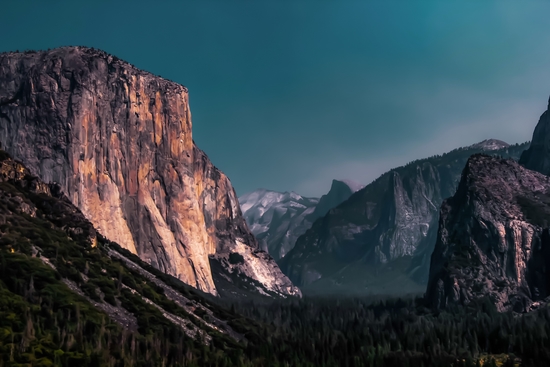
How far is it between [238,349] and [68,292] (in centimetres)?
3877

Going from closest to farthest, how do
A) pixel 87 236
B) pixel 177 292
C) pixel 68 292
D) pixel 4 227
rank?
pixel 68 292
pixel 4 227
pixel 87 236
pixel 177 292

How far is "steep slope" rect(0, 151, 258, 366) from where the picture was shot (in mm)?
108500

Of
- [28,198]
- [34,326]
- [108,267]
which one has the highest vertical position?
[28,198]

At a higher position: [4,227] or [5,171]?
[5,171]

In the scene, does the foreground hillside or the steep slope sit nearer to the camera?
the steep slope

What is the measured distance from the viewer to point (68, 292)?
13262cm

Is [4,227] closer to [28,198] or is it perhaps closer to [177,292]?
[28,198]

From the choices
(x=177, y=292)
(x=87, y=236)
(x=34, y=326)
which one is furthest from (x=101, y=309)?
(x=177, y=292)

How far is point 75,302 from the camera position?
128625mm

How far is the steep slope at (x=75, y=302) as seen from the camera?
108 m

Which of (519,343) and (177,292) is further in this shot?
(177,292)

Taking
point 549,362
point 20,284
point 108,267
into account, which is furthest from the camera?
point 108,267

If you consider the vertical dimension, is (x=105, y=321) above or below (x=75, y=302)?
below

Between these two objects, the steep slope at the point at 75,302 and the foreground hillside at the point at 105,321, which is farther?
the foreground hillside at the point at 105,321
